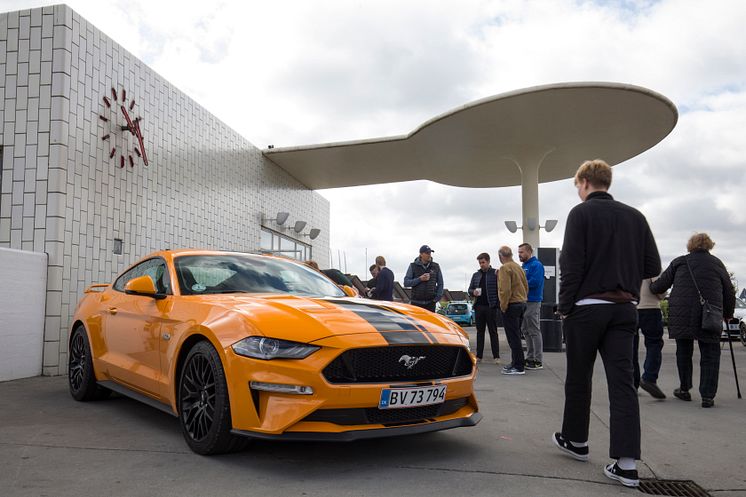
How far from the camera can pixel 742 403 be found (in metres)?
6.32

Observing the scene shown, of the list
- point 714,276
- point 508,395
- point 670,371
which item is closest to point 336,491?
point 508,395

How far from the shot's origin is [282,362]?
3467 mm

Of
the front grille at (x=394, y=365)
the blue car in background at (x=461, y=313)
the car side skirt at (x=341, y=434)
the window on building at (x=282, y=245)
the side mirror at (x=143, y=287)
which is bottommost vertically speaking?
the blue car in background at (x=461, y=313)

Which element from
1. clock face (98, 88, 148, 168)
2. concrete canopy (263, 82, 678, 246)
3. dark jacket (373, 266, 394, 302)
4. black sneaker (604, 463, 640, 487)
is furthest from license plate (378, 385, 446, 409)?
concrete canopy (263, 82, 678, 246)

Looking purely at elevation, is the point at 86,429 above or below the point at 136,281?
below

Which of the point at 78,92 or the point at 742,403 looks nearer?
the point at 742,403

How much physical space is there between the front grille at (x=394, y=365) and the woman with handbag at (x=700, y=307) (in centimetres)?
326

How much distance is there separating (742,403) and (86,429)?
19.8 feet

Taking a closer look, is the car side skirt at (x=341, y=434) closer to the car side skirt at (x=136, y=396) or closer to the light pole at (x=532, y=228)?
the car side skirt at (x=136, y=396)

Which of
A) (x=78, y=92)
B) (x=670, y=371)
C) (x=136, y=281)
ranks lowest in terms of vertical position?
(x=670, y=371)

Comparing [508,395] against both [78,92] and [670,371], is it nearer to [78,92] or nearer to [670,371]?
[670,371]

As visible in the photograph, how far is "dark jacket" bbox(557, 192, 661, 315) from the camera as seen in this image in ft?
12.1

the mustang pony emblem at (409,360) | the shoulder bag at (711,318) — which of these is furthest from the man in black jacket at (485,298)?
the mustang pony emblem at (409,360)

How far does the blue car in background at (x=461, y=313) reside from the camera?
29797 mm
